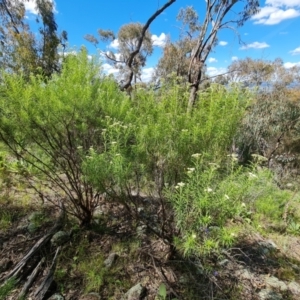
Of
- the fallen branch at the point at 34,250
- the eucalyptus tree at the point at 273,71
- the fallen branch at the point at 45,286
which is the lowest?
the fallen branch at the point at 45,286

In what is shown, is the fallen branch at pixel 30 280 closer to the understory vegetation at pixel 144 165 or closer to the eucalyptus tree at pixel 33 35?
the understory vegetation at pixel 144 165

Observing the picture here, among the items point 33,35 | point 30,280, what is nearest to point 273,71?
point 33,35

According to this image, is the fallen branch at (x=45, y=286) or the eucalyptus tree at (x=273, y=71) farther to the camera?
the eucalyptus tree at (x=273, y=71)

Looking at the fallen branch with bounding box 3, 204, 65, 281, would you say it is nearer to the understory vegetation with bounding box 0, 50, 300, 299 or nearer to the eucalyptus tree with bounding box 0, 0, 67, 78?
the understory vegetation with bounding box 0, 50, 300, 299

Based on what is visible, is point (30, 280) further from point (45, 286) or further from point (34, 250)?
point (34, 250)

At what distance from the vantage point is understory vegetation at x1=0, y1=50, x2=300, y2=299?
172 cm

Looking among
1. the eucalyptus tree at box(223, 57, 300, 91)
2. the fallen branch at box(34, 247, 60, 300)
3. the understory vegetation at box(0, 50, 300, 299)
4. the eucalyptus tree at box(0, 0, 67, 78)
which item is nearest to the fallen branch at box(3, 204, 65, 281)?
the understory vegetation at box(0, 50, 300, 299)

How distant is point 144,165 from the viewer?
2.08m

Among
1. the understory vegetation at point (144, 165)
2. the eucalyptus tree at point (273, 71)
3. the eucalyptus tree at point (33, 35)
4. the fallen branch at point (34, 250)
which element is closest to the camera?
the understory vegetation at point (144, 165)

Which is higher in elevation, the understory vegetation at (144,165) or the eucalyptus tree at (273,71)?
the eucalyptus tree at (273,71)

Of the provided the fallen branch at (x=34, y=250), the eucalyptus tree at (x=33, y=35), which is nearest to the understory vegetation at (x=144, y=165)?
the fallen branch at (x=34, y=250)

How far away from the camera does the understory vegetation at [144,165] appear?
1716 millimetres

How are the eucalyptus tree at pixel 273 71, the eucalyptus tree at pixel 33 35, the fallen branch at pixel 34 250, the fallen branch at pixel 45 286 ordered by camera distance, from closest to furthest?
the fallen branch at pixel 45 286 → the fallen branch at pixel 34 250 → the eucalyptus tree at pixel 33 35 → the eucalyptus tree at pixel 273 71

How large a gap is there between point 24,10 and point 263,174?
48.3 feet
